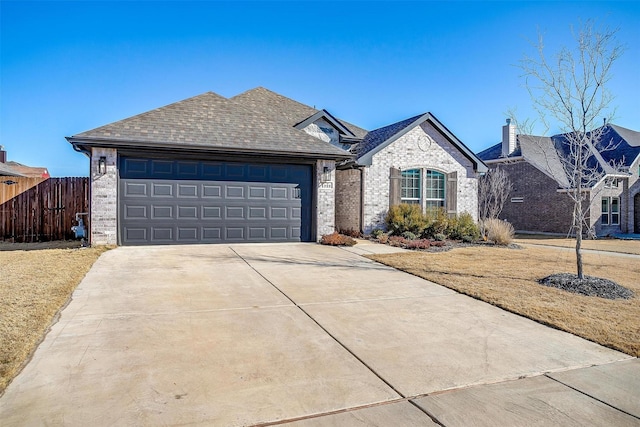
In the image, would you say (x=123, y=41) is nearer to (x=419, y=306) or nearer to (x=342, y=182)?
(x=342, y=182)

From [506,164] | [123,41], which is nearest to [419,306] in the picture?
[123,41]

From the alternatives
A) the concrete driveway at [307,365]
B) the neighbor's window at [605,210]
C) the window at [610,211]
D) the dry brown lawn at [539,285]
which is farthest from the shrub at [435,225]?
the window at [610,211]

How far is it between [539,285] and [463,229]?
308 inches

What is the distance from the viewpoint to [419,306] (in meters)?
5.46

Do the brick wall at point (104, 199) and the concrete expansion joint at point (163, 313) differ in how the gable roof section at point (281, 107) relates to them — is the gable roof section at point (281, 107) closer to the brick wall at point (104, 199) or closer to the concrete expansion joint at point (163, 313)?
the brick wall at point (104, 199)

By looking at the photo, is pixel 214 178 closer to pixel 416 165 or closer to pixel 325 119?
pixel 325 119

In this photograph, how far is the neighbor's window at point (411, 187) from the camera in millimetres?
16000

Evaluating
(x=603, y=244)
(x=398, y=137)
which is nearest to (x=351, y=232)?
(x=398, y=137)

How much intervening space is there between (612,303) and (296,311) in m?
4.72

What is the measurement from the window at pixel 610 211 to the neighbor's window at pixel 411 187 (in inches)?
486

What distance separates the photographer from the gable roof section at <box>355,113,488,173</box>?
50.1 ft

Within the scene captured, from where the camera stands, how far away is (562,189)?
20.3m

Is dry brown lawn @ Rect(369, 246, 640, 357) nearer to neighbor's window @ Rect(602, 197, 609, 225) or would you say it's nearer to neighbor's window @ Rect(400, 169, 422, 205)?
neighbor's window @ Rect(400, 169, 422, 205)

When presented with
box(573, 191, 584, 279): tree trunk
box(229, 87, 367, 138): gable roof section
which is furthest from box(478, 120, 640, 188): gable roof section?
box(573, 191, 584, 279): tree trunk
